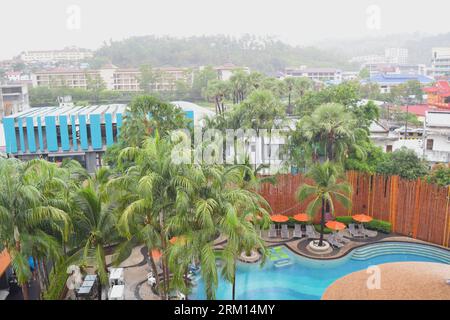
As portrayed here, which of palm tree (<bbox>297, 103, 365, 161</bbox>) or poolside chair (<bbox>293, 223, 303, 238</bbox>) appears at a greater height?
palm tree (<bbox>297, 103, 365, 161</bbox>)

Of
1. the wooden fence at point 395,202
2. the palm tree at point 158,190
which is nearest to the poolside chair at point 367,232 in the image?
the wooden fence at point 395,202

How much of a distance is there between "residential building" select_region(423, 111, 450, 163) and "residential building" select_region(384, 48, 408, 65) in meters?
138

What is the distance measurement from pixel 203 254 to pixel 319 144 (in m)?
10.2

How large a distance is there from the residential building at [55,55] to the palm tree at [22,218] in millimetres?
91953

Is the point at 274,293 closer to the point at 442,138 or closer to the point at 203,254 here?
the point at 203,254

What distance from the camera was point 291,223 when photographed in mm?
16062

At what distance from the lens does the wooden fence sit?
13805mm

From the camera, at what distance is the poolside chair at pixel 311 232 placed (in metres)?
15.2

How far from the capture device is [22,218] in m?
7.79

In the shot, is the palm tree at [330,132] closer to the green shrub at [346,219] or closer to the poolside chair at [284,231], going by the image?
the green shrub at [346,219]

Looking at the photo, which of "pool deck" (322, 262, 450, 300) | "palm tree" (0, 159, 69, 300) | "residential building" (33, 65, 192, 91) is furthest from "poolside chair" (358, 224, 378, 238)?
"residential building" (33, 65, 192, 91)

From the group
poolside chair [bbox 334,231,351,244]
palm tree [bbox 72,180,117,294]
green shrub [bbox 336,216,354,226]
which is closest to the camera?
palm tree [bbox 72,180,117,294]

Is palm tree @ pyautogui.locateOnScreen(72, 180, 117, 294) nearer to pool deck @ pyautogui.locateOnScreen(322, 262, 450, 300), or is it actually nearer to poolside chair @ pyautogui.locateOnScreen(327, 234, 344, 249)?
pool deck @ pyautogui.locateOnScreen(322, 262, 450, 300)
